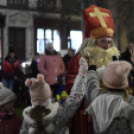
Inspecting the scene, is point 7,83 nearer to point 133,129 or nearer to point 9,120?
point 9,120

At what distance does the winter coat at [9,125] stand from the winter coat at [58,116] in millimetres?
361

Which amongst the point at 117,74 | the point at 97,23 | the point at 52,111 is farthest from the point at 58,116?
the point at 97,23

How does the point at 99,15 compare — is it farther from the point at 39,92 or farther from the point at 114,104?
the point at 39,92

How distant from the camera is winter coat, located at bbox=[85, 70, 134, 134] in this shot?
2.57m

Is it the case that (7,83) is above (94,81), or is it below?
below

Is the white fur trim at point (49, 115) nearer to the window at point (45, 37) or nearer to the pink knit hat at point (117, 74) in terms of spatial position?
the pink knit hat at point (117, 74)

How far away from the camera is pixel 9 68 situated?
29.1 ft

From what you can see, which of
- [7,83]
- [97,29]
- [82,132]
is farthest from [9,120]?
[7,83]

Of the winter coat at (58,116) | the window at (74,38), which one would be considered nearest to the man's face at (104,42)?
the winter coat at (58,116)

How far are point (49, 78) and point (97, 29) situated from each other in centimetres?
363

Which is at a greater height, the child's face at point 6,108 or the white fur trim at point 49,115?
the white fur trim at point 49,115

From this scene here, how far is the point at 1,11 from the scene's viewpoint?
59.4 feet

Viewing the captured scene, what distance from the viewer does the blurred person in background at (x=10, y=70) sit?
8.85 meters

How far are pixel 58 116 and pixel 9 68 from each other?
6.49 m
